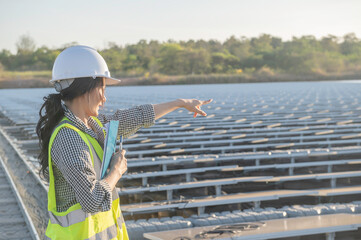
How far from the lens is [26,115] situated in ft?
58.2

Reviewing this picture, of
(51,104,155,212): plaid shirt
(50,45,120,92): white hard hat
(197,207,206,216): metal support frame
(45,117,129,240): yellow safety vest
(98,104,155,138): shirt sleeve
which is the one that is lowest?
(197,207,206,216): metal support frame

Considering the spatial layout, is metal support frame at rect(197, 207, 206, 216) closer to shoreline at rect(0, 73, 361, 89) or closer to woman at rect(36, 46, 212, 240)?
woman at rect(36, 46, 212, 240)

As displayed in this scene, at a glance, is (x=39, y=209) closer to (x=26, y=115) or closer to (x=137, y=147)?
(x=137, y=147)

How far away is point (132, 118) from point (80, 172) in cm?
62

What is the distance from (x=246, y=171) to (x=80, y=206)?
622 cm

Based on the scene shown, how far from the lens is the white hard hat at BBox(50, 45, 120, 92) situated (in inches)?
75.7

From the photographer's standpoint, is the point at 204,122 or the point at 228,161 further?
the point at 204,122

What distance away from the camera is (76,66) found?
1.92 m

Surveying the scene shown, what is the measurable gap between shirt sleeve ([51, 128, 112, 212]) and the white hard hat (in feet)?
0.79

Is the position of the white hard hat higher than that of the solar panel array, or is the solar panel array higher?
the white hard hat

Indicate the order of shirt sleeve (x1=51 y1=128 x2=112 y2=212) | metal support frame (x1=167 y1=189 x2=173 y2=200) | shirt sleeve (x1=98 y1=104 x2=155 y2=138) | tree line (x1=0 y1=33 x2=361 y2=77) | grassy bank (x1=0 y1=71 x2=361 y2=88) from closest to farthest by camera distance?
shirt sleeve (x1=51 y1=128 x2=112 y2=212), shirt sleeve (x1=98 y1=104 x2=155 y2=138), metal support frame (x1=167 y1=189 x2=173 y2=200), grassy bank (x1=0 y1=71 x2=361 y2=88), tree line (x1=0 y1=33 x2=361 y2=77)

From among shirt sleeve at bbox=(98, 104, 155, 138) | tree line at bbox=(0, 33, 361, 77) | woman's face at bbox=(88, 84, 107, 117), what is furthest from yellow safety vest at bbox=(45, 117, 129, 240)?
tree line at bbox=(0, 33, 361, 77)

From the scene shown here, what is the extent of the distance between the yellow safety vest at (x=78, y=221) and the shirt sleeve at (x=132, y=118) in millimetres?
380

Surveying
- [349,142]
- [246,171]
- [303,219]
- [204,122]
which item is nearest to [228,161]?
[246,171]
